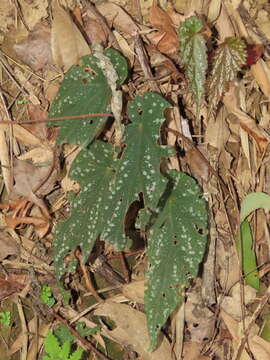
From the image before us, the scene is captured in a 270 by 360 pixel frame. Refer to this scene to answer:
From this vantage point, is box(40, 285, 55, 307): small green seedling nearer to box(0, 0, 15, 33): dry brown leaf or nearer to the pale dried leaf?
box(0, 0, 15, 33): dry brown leaf

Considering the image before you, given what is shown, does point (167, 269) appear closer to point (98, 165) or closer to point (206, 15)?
point (98, 165)

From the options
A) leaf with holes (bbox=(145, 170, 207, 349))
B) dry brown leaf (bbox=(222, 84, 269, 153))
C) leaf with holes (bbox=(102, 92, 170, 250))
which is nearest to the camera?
leaf with holes (bbox=(102, 92, 170, 250))

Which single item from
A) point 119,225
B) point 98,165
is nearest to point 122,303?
point 119,225

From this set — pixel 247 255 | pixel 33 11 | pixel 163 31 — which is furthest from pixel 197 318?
pixel 33 11

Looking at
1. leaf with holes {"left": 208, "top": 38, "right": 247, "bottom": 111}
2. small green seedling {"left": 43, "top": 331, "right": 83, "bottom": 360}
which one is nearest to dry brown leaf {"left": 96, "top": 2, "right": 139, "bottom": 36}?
leaf with holes {"left": 208, "top": 38, "right": 247, "bottom": 111}

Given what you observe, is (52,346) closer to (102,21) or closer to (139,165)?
(139,165)
